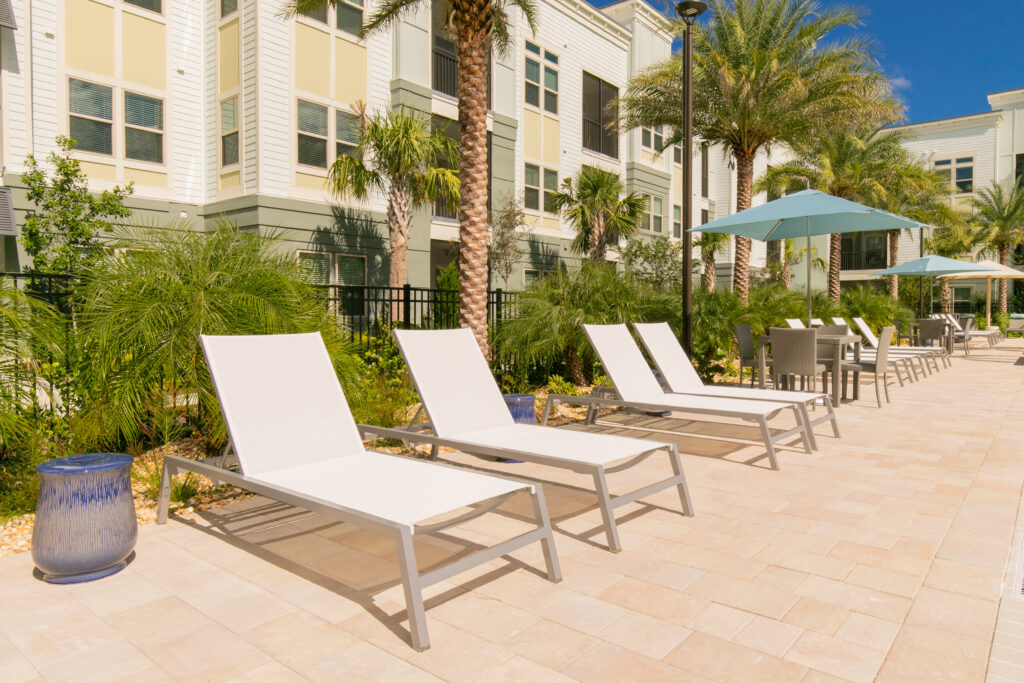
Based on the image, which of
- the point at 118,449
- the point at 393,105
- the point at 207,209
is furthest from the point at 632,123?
the point at 118,449

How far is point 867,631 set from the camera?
2.77m

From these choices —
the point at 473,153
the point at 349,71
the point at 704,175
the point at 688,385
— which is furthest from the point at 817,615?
the point at 704,175

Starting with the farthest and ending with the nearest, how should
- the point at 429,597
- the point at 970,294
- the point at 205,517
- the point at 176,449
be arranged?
the point at 970,294, the point at 176,449, the point at 205,517, the point at 429,597

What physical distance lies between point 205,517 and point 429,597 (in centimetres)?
197

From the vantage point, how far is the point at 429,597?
311cm

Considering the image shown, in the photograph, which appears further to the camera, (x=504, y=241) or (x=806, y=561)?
(x=504, y=241)

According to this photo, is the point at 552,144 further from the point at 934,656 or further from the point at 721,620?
the point at 934,656

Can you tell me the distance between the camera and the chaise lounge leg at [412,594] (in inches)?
102

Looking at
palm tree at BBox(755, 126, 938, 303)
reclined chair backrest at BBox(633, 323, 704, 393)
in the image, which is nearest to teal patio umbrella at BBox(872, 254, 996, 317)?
palm tree at BBox(755, 126, 938, 303)

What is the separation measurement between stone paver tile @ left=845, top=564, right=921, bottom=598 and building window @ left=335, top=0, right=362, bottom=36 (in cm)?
1583

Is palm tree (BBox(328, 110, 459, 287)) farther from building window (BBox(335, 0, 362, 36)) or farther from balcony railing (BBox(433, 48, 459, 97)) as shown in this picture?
balcony railing (BBox(433, 48, 459, 97))

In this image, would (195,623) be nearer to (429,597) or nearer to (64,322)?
(429,597)

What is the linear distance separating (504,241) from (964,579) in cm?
1538

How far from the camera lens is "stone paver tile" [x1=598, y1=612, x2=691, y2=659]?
8.61 ft
